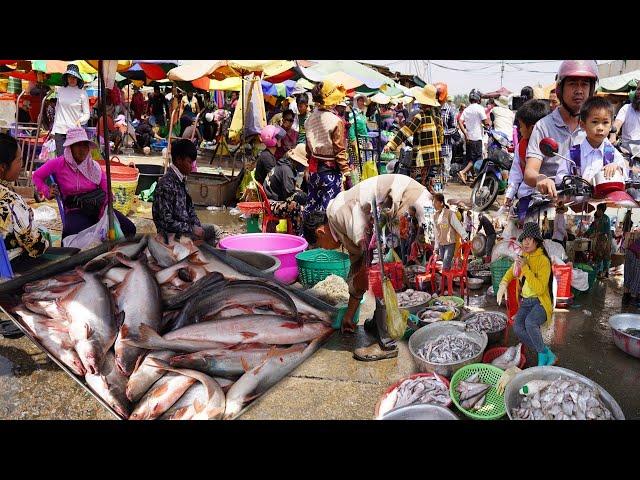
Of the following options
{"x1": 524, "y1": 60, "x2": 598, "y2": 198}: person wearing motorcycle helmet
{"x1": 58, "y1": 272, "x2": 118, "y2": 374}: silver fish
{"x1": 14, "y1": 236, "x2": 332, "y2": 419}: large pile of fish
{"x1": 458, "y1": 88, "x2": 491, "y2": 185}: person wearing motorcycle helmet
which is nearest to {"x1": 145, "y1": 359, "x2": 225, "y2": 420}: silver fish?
{"x1": 14, "y1": 236, "x2": 332, "y2": 419}: large pile of fish

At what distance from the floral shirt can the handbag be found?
635mm

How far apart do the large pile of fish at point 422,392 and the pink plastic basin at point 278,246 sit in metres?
2.25

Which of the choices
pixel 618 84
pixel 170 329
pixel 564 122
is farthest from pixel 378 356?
pixel 618 84

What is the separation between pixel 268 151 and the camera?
8125mm

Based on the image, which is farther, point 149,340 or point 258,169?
point 258,169

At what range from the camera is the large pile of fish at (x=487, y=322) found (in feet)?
14.9

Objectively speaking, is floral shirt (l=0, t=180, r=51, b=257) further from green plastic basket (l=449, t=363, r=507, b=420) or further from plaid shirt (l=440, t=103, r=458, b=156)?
plaid shirt (l=440, t=103, r=458, b=156)

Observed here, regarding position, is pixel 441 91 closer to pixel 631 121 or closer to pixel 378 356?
pixel 631 121

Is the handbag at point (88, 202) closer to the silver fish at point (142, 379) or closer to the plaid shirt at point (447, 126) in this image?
the silver fish at point (142, 379)

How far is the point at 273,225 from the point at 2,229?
3516 millimetres

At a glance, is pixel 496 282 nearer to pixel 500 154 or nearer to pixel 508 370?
pixel 508 370

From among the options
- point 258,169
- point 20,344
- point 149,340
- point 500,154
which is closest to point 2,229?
point 20,344

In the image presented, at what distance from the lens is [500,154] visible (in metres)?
9.62

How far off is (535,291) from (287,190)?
4254mm
